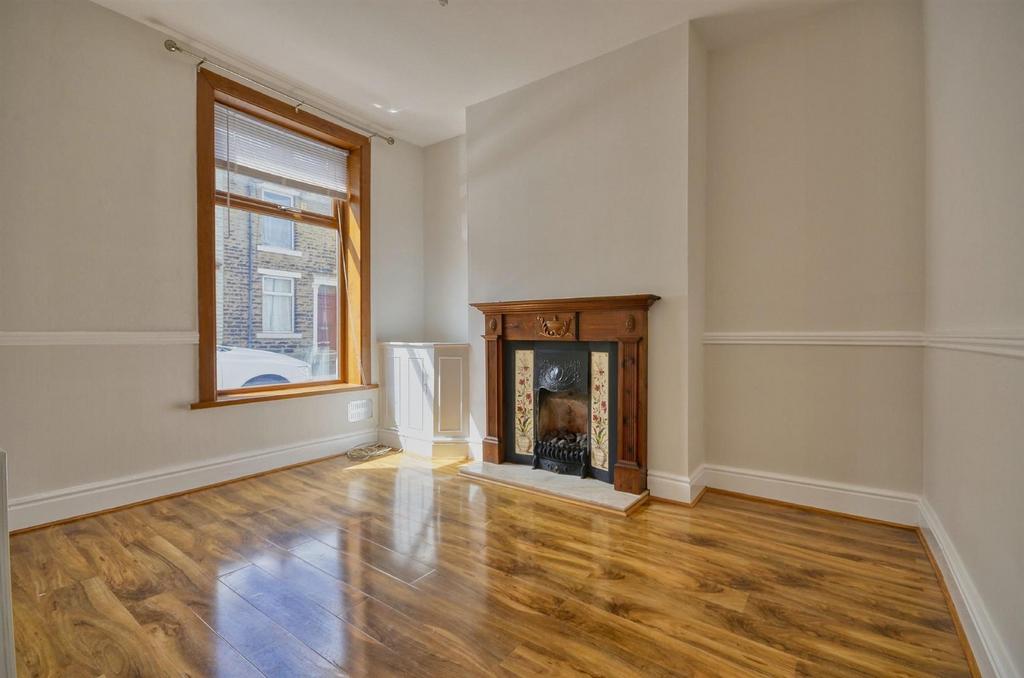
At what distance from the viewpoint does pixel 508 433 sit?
3.40 m

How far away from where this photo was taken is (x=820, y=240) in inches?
103

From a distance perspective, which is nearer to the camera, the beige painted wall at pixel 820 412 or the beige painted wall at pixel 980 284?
the beige painted wall at pixel 980 284

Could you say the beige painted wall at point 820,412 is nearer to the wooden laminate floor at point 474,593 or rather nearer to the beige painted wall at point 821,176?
the beige painted wall at point 821,176

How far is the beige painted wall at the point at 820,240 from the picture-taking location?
2.41 m

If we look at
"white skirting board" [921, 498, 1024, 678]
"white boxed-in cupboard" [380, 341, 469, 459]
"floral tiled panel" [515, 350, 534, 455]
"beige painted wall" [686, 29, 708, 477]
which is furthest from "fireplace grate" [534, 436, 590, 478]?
"white skirting board" [921, 498, 1024, 678]

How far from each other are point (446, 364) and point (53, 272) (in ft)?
7.61

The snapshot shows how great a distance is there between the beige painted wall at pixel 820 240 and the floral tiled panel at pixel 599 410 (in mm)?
675

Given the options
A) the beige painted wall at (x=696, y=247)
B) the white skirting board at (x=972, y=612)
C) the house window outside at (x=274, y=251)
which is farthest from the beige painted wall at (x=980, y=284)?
the house window outside at (x=274, y=251)

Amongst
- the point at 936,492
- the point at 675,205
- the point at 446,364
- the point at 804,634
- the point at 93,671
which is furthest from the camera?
the point at 446,364

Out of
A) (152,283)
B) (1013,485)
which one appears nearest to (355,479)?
(152,283)

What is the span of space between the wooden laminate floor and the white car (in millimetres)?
930

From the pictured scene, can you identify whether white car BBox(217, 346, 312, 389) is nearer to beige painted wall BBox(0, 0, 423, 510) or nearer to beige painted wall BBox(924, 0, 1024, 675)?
beige painted wall BBox(0, 0, 423, 510)

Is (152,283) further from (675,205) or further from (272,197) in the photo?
(675,205)

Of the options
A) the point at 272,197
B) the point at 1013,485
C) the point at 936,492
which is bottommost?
the point at 936,492
